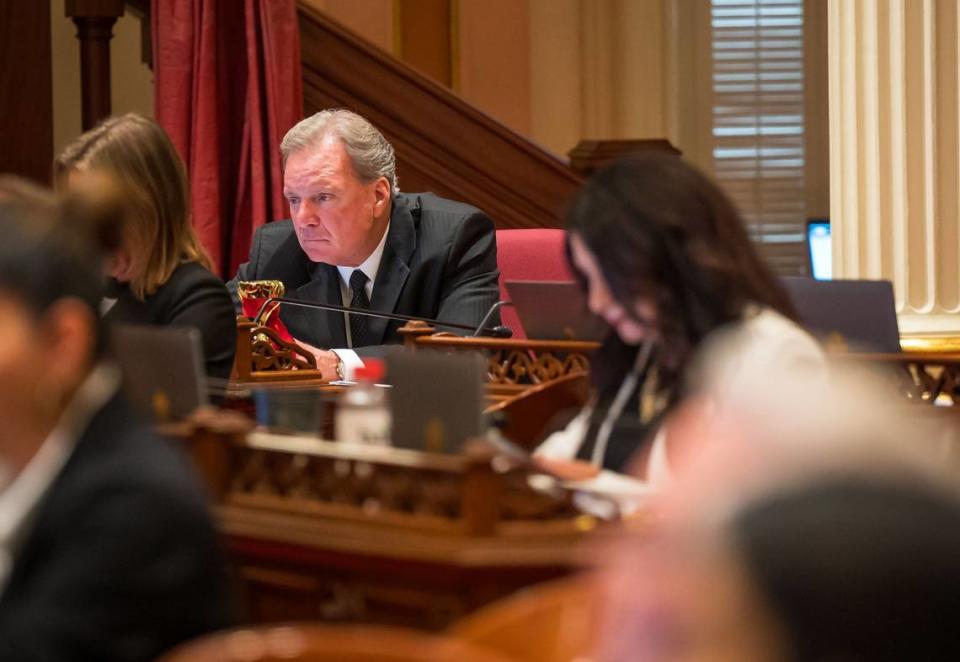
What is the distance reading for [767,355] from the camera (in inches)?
69.8

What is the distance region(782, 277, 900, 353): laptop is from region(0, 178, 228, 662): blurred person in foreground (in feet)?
4.78

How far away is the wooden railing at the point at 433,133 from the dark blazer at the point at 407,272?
3.37 ft

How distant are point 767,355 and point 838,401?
1199 millimetres

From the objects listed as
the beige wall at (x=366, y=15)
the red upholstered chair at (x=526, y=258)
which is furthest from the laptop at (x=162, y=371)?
the beige wall at (x=366, y=15)

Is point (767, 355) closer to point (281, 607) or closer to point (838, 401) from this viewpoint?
point (281, 607)

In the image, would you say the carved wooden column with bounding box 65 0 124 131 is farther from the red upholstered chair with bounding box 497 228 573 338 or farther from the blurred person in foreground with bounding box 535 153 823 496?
the blurred person in foreground with bounding box 535 153 823 496

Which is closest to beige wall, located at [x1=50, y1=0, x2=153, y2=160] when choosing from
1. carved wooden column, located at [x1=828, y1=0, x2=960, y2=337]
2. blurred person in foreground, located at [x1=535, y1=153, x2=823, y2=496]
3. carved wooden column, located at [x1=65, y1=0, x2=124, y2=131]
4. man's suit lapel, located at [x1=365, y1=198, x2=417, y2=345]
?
carved wooden column, located at [x1=65, y1=0, x2=124, y2=131]

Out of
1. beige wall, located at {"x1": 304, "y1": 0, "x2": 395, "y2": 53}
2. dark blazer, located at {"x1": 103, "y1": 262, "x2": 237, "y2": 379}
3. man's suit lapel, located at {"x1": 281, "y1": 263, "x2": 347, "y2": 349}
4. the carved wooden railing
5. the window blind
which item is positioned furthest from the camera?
the window blind

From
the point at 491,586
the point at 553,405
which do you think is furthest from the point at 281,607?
the point at 553,405

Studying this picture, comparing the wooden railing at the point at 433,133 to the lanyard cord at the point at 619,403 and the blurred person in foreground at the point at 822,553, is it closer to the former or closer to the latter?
the lanyard cord at the point at 619,403

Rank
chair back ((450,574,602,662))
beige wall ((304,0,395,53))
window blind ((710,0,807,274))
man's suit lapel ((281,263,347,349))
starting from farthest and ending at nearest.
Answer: window blind ((710,0,807,274)), beige wall ((304,0,395,53)), man's suit lapel ((281,263,347,349)), chair back ((450,574,602,662))

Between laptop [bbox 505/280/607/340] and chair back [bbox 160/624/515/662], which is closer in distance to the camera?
chair back [bbox 160/624/515/662]

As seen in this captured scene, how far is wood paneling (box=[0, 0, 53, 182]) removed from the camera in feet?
15.4

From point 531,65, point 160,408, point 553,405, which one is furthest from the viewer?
point 531,65
